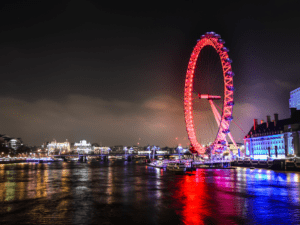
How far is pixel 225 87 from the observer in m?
62.2

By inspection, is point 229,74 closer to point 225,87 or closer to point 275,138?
point 225,87

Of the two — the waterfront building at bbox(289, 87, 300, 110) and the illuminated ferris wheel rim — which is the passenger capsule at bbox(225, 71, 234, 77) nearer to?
the illuminated ferris wheel rim

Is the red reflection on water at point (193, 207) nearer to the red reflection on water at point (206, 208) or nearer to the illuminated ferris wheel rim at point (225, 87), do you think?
the red reflection on water at point (206, 208)

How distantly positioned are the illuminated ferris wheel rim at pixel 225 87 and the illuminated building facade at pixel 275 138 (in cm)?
2079

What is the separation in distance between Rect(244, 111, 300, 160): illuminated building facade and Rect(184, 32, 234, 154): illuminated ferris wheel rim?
2079 cm

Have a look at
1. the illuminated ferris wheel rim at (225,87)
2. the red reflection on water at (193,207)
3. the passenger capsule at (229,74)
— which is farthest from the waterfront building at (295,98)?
the red reflection on water at (193,207)

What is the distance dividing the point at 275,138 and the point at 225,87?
38.6 meters

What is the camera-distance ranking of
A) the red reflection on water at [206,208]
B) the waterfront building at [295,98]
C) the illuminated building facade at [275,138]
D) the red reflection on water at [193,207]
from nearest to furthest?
1. the red reflection on water at [206,208]
2. the red reflection on water at [193,207]
3. the illuminated building facade at [275,138]
4. the waterfront building at [295,98]

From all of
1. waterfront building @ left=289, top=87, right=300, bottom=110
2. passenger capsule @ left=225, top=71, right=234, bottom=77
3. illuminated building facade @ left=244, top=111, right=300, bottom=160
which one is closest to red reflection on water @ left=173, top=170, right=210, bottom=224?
passenger capsule @ left=225, top=71, right=234, bottom=77

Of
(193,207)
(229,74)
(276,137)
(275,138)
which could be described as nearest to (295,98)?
(275,138)

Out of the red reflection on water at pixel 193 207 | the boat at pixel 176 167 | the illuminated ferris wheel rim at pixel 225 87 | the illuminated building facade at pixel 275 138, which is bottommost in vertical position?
the boat at pixel 176 167

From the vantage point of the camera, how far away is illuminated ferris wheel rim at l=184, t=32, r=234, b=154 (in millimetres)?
61406

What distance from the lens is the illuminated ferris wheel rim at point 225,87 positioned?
201ft

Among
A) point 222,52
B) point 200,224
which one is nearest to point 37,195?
point 200,224
